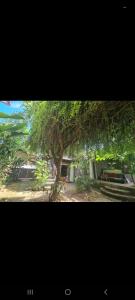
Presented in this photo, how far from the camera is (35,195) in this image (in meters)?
1.90

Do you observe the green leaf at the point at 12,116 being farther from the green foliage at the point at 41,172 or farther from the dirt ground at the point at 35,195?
the dirt ground at the point at 35,195

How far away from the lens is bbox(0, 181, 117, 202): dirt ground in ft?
6.11

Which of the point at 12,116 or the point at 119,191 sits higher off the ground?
the point at 12,116

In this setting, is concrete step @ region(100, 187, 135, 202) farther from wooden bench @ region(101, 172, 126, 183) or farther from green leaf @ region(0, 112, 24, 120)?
green leaf @ region(0, 112, 24, 120)

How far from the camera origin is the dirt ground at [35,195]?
1863 millimetres

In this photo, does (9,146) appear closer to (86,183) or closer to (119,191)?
(86,183)
